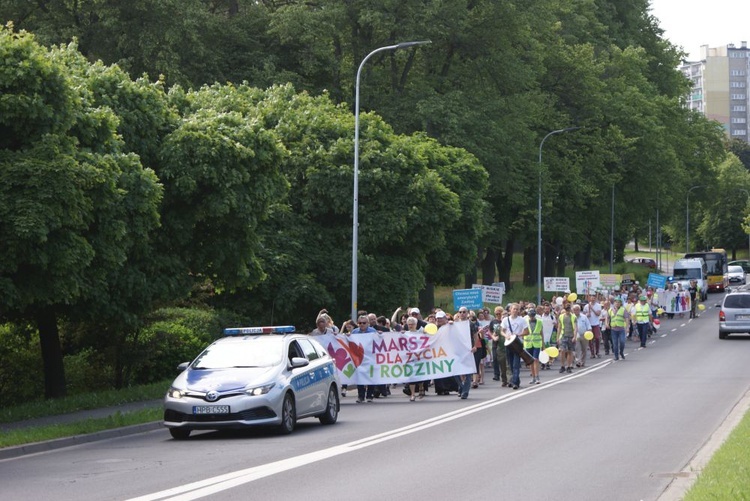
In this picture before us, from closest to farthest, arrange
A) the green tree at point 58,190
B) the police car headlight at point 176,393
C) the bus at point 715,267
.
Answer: the police car headlight at point 176,393, the green tree at point 58,190, the bus at point 715,267

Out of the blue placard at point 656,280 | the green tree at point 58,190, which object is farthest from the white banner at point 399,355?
the blue placard at point 656,280

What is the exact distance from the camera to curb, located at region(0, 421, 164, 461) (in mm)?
16094

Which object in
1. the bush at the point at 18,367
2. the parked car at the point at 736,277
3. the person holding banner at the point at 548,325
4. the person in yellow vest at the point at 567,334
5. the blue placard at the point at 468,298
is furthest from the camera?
the parked car at the point at 736,277

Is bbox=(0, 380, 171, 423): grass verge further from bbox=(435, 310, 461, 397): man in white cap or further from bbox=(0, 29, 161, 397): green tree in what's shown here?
bbox=(435, 310, 461, 397): man in white cap

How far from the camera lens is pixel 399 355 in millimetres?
26109

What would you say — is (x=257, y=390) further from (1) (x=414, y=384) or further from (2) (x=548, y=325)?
(2) (x=548, y=325)

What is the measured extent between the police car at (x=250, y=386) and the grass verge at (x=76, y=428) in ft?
5.04

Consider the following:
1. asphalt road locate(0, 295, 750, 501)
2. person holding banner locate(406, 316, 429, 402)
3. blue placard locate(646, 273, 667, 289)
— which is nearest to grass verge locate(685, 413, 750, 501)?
asphalt road locate(0, 295, 750, 501)

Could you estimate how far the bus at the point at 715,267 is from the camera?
9981 centimetres

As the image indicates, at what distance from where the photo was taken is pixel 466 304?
4053 centimetres

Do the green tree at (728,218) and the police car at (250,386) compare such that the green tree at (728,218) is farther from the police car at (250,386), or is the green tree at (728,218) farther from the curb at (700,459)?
the police car at (250,386)

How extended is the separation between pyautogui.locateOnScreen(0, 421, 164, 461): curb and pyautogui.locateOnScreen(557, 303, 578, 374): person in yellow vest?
16.4m

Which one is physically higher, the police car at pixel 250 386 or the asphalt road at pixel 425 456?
the police car at pixel 250 386

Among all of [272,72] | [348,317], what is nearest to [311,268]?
[348,317]
